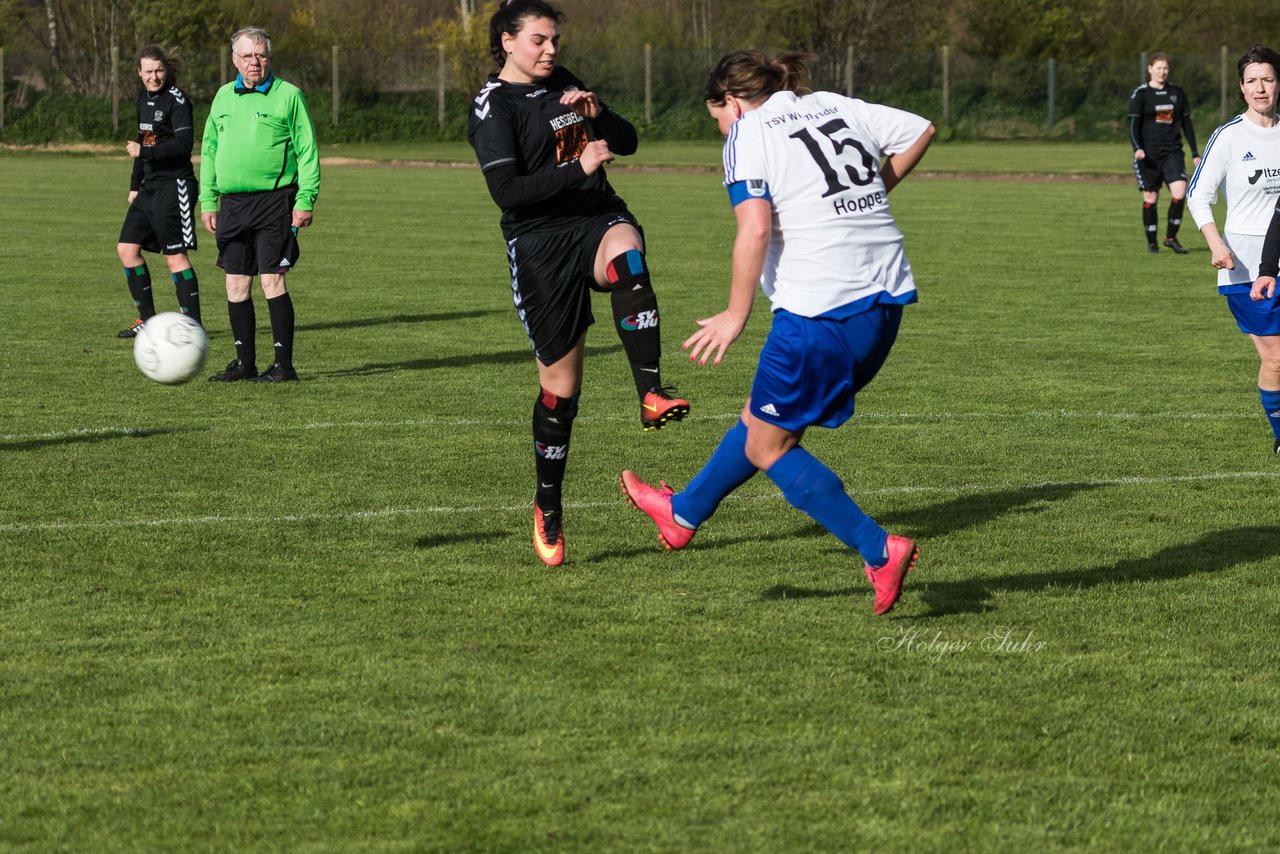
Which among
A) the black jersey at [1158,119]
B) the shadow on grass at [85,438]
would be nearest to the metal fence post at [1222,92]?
the black jersey at [1158,119]

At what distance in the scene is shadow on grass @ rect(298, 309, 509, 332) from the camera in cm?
1431

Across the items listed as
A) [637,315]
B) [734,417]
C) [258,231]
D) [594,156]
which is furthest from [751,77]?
[258,231]

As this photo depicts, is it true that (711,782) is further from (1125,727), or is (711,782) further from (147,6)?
(147,6)

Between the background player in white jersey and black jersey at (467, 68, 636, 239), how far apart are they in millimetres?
987

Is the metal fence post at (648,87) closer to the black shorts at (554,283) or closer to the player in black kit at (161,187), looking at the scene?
the player in black kit at (161,187)

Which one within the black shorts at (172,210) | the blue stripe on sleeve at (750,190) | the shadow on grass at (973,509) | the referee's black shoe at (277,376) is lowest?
the referee's black shoe at (277,376)

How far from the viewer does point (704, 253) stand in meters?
20.4

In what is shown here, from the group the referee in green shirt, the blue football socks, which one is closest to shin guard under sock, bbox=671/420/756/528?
the blue football socks

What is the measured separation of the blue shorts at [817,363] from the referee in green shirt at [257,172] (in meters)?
5.93

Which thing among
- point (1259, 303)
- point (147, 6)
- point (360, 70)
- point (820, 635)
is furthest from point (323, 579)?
point (147, 6)

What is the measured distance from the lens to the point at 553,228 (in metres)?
6.48

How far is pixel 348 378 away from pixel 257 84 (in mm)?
1973

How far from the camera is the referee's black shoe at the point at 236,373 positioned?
36.9 feet

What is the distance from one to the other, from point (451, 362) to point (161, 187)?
9.08 ft
